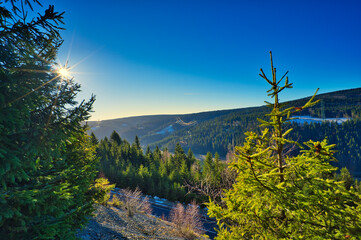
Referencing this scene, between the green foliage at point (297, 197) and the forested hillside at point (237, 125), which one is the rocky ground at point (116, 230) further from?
the forested hillside at point (237, 125)

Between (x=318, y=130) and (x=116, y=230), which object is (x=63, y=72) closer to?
(x=116, y=230)

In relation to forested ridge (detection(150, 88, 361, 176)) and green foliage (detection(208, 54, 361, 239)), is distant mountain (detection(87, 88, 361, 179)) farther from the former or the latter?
green foliage (detection(208, 54, 361, 239))

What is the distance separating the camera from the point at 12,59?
4234 millimetres

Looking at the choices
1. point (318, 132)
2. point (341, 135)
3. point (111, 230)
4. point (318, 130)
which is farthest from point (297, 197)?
point (341, 135)

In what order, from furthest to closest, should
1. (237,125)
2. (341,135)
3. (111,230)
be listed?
1. (237,125)
2. (341,135)
3. (111,230)

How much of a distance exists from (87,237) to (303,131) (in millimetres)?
159909

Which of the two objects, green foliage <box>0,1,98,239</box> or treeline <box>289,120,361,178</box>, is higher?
Result: green foliage <box>0,1,98,239</box>

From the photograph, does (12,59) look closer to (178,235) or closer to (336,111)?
(178,235)

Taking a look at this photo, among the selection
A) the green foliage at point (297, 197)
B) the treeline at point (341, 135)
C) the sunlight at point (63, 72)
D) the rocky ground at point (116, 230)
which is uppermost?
the sunlight at point (63, 72)

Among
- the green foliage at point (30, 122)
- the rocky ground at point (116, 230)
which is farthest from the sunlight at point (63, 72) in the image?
the rocky ground at point (116, 230)

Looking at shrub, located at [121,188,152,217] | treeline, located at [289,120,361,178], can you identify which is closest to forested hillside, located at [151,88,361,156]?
treeline, located at [289,120,361,178]

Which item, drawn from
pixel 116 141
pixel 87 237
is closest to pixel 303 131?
pixel 116 141

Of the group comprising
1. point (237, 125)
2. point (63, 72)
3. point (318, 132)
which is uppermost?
point (63, 72)

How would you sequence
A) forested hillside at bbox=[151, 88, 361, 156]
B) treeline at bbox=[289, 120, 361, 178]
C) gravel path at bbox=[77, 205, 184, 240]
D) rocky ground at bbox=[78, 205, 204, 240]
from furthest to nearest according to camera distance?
1. forested hillside at bbox=[151, 88, 361, 156]
2. treeline at bbox=[289, 120, 361, 178]
3. rocky ground at bbox=[78, 205, 204, 240]
4. gravel path at bbox=[77, 205, 184, 240]
